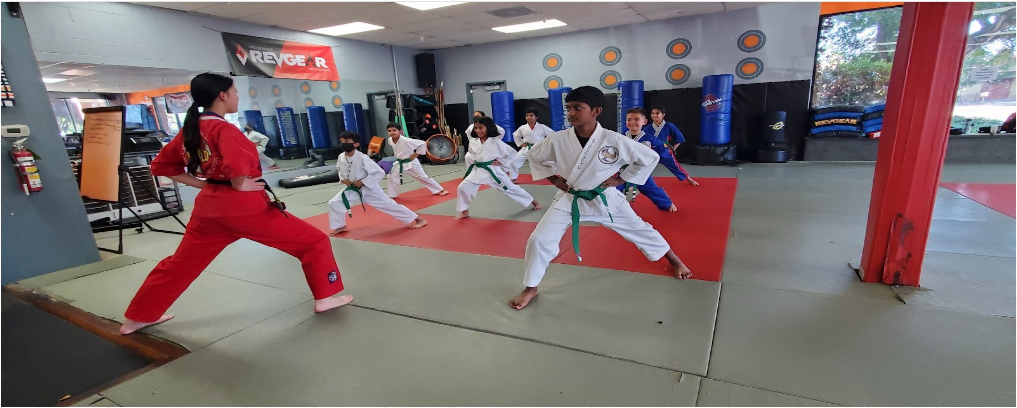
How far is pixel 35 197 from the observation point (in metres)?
3.34

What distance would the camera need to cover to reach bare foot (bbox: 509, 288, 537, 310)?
2434 mm

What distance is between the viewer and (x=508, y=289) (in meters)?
2.71

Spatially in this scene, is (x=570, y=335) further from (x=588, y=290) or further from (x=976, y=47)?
(x=976, y=47)

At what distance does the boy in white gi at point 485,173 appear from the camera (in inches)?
183

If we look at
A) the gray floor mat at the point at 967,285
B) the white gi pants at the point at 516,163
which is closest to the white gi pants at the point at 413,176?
the white gi pants at the point at 516,163

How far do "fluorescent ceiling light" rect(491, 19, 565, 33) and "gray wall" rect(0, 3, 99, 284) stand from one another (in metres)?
6.86

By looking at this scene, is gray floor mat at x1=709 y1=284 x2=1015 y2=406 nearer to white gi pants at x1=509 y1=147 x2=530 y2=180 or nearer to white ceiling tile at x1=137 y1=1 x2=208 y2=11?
white gi pants at x1=509 y1=147 x2=530 y2=180

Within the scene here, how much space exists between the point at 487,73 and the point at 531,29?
6.71 ft

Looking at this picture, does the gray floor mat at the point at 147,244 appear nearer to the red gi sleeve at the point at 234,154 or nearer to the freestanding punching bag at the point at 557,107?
the red gi sleeve at the point at 234,154

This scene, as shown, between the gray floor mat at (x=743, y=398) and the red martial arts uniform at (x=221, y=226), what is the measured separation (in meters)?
1.94

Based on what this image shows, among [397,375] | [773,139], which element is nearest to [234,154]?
[397,375]

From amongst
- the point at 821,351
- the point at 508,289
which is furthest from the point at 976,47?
the point at 508,289

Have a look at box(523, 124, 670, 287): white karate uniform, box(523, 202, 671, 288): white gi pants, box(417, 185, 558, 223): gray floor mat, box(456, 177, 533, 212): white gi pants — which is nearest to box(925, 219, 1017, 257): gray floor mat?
box(523, 202, 671, 288): white gi pants

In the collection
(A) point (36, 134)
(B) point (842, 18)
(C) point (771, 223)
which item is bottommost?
(C) point (771, 223)
